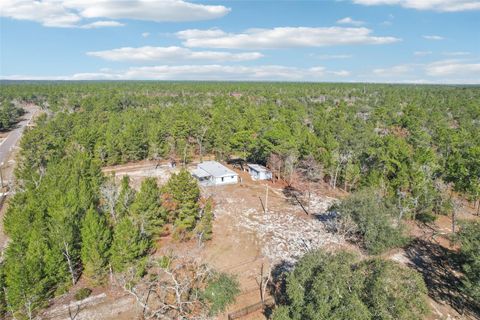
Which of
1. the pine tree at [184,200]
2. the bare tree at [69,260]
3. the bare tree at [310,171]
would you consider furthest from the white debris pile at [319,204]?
the bare tree at [69,260]

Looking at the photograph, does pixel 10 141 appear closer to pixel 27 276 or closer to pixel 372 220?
pixel 27 276

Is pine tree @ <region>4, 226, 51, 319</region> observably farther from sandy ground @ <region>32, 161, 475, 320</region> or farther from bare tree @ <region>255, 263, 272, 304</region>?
bare tree @ <region>255, 263, 272, 304</region>

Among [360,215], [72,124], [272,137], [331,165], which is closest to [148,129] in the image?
[72,124]

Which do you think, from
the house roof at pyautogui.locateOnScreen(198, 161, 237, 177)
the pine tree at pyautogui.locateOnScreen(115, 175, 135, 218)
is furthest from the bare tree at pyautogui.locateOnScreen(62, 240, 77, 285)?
the house roof at pyautogui.locateOnScreen(198, 161, 237, 177)

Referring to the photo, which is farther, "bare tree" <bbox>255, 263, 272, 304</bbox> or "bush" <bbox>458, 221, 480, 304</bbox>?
"bare tree" <bbox>255, 263, 272, 304</bbox>

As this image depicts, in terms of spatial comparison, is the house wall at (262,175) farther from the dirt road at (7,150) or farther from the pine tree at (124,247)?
the dirt road at (7,150)

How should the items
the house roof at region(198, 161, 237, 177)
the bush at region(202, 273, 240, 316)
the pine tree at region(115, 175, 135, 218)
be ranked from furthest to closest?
the house roof at region(198, 161, 237, 177) < the pine tree at region(115, 175, 135, 218) < the bush at region(202, 273, 240, 316)

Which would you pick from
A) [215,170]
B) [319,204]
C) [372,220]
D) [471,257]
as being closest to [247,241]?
[372,220]
